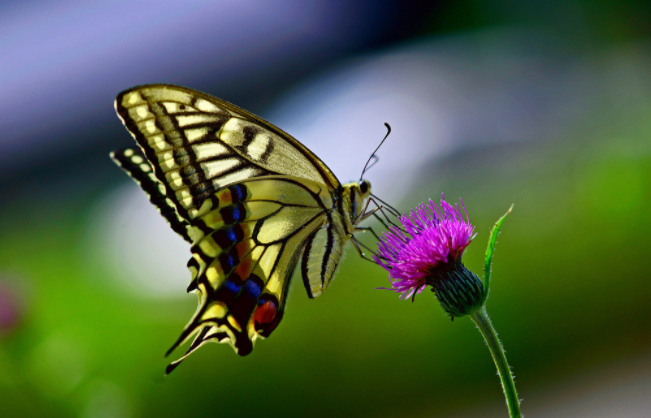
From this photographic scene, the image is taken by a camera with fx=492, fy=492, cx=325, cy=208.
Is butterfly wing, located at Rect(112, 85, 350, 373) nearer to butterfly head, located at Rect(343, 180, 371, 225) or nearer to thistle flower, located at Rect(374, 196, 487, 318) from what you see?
butterfly head, located at Rect(343, 180, 371, 225)

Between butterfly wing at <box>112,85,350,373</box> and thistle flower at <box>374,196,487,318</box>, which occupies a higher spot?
butterfly wing at <box>112,85,350,373</box>

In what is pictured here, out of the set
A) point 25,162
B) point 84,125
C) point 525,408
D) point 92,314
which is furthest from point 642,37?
point 25,162

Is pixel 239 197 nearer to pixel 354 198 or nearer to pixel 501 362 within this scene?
pixel 354 198

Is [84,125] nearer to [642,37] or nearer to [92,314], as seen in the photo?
[92,314]

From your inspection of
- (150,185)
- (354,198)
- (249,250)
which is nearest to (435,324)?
(354,198)

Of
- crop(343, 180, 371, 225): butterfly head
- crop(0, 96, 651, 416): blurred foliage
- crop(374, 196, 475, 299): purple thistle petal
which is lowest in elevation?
crop(0, 96, 651, 416): blurred foliage

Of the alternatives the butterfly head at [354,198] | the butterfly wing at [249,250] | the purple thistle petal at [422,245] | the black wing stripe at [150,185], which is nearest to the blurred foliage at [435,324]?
the black wing stripe at [150,185]

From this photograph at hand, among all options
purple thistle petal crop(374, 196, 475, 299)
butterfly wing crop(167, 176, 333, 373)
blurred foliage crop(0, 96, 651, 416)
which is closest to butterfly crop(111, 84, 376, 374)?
butterfly wing crop(167, 176, 333, 373)

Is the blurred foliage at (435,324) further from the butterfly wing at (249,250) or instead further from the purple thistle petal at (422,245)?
the purple thistle petal at (422,245)
